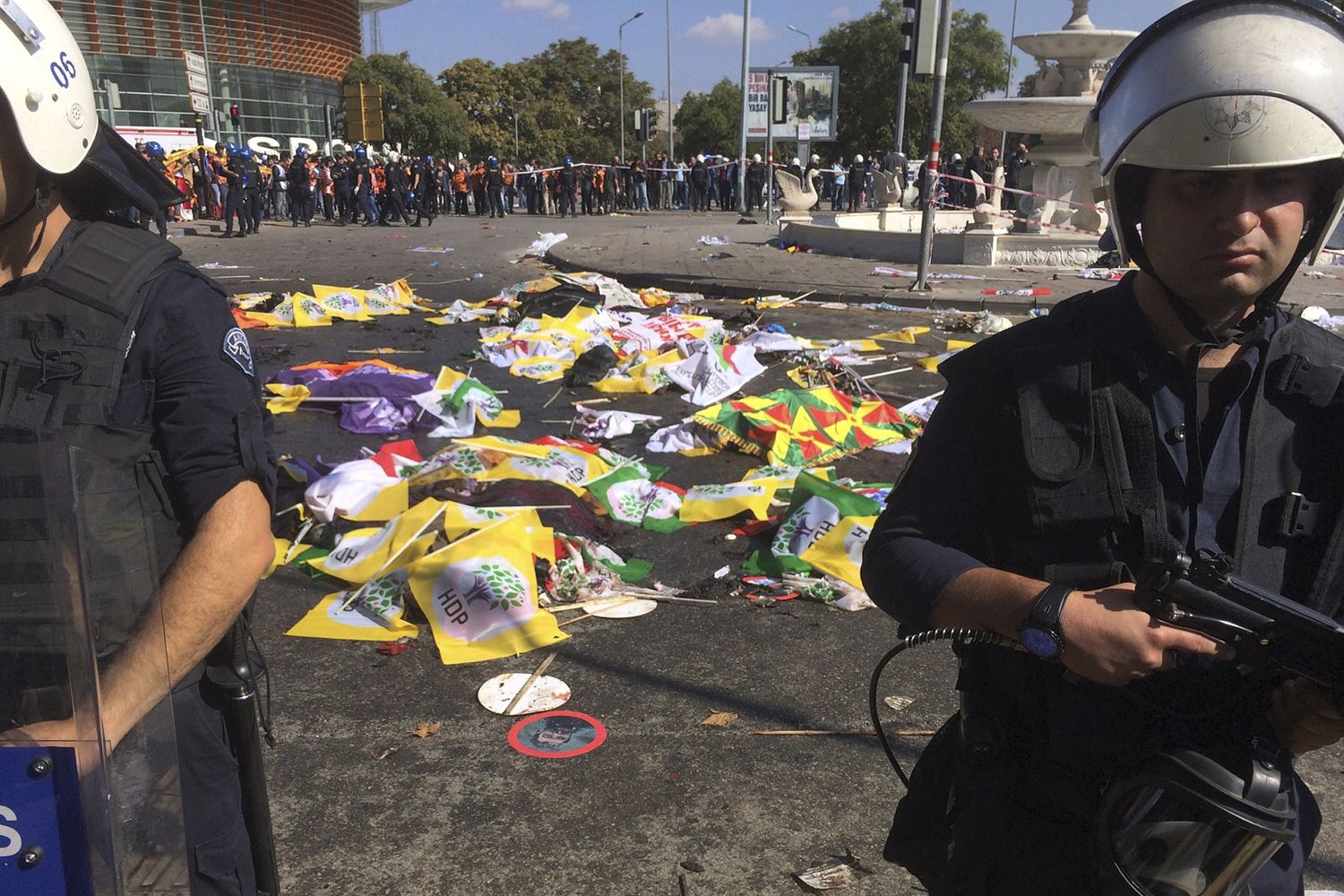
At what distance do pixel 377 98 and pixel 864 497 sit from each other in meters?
29.3

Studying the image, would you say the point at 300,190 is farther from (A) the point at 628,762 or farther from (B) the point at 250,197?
A: (A) the point at 628,762

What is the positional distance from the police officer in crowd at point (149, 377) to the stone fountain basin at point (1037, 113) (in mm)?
17029

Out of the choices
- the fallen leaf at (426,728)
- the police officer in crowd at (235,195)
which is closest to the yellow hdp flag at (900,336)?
the fallen leaf at (426,728)

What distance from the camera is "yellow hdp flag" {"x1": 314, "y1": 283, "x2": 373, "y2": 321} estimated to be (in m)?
11.7

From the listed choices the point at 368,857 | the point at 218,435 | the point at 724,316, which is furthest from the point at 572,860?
the point at 724,316

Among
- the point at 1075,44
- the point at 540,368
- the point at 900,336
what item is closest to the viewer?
the point at 540,368

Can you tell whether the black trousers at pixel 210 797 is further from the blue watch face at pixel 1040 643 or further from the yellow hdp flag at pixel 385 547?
the yellow hdp flag at pixel 385 547

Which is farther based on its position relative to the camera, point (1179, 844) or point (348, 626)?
point (348, 626)

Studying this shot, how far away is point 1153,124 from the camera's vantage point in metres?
1.41

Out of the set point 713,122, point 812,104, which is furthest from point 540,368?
point 713,122

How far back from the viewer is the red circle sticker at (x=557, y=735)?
3.33 meters

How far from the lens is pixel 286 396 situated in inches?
309

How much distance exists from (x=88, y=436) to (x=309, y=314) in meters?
10.7

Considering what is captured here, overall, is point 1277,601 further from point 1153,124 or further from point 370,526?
point 370,526
